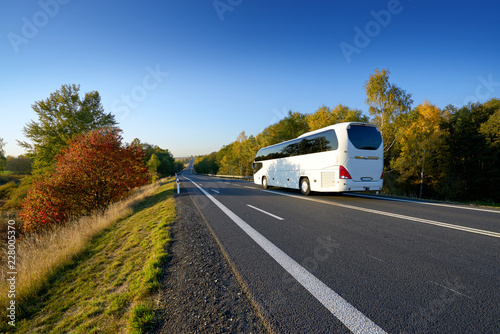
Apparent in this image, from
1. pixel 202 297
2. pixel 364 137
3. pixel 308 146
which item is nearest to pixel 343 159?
pixel 364 137

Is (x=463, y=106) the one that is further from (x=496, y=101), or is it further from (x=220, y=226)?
(x=220, y=226)

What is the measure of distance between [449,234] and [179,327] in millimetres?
5026

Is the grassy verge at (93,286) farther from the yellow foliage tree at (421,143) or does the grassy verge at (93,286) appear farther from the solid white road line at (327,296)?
the yellow foliage tree at (421,143)

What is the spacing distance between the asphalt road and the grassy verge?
1.23 metres

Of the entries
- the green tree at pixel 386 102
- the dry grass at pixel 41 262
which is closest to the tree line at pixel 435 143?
the green tree at pixel 386 102

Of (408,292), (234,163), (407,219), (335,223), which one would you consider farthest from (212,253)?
(234,163)

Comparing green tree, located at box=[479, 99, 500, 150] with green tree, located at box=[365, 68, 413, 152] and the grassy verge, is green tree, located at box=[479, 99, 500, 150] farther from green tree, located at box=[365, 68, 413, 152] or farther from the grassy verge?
the grassy verge

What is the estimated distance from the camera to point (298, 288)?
2391 millimetres

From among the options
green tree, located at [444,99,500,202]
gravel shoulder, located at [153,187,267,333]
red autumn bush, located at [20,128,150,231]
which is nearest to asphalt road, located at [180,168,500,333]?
gravel shoulder, located at [153,187,267,333]

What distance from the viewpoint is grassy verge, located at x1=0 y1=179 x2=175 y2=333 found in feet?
8.31

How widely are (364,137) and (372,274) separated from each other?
830 cm

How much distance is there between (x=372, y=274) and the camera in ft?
8.77

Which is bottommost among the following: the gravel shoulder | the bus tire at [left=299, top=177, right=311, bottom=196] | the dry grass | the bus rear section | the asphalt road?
the dry grass

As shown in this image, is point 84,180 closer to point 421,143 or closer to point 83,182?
point 83,182
